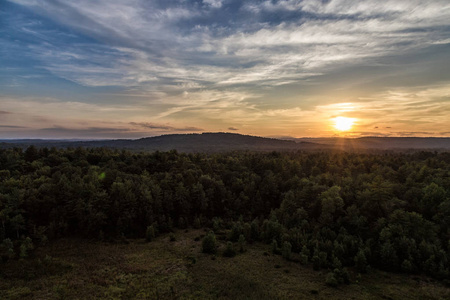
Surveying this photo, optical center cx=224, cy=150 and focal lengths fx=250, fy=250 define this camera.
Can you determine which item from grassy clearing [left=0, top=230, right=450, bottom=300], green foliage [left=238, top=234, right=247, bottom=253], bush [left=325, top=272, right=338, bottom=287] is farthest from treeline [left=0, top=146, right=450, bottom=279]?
grassy clearing [left=0, top=230, right=450, bottom=300]

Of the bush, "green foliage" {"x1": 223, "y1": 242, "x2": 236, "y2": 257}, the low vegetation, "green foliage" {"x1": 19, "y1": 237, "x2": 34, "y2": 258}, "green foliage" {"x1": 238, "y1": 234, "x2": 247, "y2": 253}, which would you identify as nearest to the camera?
the bush

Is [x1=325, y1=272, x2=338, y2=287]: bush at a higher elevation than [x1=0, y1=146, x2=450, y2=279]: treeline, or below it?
below

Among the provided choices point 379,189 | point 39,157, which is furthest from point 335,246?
point 39,157

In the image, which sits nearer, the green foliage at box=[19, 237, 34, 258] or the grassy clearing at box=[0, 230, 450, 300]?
the grassy clearing at box=[0, 230, 450, 300]

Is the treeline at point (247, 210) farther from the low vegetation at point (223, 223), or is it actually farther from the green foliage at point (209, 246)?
the green foliage at point (209, 246)

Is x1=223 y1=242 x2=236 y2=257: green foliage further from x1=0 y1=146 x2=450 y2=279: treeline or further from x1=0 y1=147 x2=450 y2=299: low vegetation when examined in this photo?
x1=0 y1=146 x2=450 y2=279: treeline

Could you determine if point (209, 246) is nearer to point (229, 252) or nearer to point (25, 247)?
point (229, 252)

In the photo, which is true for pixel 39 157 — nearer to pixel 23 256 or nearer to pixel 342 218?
pixel 23 256

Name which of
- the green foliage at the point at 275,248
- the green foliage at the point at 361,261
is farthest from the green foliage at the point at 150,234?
the green foliage at the point at 361,261
